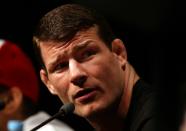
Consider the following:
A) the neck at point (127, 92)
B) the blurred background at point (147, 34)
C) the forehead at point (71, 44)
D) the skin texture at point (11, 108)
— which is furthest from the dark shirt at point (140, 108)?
the skin texture at point (11, 108)

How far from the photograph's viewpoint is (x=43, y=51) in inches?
62.6

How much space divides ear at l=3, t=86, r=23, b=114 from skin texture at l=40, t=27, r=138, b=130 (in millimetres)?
521

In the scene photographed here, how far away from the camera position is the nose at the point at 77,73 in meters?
1.40

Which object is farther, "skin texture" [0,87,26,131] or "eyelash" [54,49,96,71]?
"skin texture" [0,87,26,131]

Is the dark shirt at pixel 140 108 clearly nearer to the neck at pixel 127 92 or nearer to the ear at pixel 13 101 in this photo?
the neck at pixel 127 92

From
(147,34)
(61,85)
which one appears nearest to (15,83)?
(61,85)

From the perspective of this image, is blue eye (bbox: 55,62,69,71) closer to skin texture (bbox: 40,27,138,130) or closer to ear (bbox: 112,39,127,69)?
skin texture (bbox: 40,27,138,130)

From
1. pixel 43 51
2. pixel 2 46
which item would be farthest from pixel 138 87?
pixel 2 46

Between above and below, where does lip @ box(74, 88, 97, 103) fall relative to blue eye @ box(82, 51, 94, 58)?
below

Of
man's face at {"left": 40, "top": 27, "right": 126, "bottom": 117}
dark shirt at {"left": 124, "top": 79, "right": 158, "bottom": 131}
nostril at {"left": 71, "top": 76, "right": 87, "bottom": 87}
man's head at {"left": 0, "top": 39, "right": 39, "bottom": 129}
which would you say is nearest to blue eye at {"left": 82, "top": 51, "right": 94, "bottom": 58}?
man's face at {"left": 40, "top": 27, "right": 126, "bottom": 117}

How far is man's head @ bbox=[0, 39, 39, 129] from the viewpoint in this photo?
205 centimetres

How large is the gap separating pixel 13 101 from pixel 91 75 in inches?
30.1

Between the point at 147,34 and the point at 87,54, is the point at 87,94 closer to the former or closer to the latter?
the point at 87,54

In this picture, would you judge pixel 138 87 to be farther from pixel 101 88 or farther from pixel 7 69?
pixel 7 69
